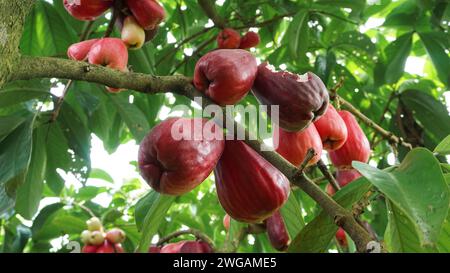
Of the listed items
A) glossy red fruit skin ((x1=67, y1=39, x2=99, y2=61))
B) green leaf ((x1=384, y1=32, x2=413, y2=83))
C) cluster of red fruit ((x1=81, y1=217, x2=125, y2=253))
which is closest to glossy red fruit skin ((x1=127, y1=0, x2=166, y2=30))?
glossy red fruit skin ((x1=67, y1=39, x2=99, y2=61))

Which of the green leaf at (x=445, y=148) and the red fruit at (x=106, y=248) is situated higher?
the green leaf at (x=445, y=148)

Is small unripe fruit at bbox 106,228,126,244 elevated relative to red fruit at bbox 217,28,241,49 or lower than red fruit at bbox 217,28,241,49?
lower

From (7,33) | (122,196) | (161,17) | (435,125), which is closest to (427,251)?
(7,33)

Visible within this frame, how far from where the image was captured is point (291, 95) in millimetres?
927

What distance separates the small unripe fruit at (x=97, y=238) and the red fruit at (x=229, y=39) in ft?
2.71

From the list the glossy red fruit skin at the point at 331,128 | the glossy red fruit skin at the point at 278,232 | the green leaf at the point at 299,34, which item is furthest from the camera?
the green leaf at the point at 299,34

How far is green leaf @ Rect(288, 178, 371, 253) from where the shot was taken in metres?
0.80

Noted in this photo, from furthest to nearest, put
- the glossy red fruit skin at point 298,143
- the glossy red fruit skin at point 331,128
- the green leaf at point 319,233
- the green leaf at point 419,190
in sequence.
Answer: the glossy red fruit skin at point 331,128 → the glossy red fruit skin at point 298,143 → the green leaf at point 319,233 → the green leaf at point 419,190

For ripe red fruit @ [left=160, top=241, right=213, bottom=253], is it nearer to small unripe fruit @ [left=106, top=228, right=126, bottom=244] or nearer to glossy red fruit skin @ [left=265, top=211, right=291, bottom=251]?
glossy red fruit skin @ [left=265, top=211, right=291, bottom=251]

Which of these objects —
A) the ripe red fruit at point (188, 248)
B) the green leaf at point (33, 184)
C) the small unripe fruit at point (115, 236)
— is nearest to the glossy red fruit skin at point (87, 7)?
the green leaf at point (33, 184)

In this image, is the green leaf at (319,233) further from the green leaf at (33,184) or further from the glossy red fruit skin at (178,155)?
the green leaf at (33,184)

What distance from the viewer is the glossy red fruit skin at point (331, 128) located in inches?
45.3

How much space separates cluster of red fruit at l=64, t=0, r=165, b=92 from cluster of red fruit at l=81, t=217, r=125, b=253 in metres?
0.80
